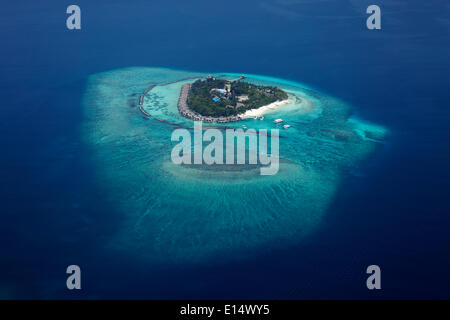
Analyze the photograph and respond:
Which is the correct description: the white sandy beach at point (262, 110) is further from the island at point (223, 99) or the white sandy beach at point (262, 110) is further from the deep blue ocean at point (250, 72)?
the deep blue ocean at point (250, 72)

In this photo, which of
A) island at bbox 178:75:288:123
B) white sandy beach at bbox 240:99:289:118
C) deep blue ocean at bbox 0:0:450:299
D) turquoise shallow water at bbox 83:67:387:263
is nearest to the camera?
deep blue ocean at bbox 0:0:450:299

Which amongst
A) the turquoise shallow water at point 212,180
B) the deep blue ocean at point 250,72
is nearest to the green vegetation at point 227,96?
the turquoise shallow water at point 212,180

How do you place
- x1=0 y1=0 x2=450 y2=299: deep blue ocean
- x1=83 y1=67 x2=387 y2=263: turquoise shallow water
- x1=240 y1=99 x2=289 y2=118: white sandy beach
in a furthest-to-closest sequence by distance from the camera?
1. x1=240 y1=99 x2=289 y2=118: white sandy beach
2. x1=83 y1=67 x2=387 y2=263: turquoise shallow water
3. x1=0 y1=0 x2=450 y2=299: deep blue ocean

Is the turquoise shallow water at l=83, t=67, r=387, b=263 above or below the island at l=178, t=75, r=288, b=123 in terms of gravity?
below

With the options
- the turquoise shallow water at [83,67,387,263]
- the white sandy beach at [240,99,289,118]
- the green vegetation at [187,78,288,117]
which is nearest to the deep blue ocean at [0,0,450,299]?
the turquoise shallow water at [83,67,387,263]

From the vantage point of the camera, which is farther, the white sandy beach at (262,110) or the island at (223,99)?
the white sandy beach at (262,110)

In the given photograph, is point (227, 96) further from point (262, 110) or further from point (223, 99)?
point (262, 110)

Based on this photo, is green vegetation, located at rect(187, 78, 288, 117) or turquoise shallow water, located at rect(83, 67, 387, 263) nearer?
turquoise shallow water, located at rect(83, 67, 387, 263)

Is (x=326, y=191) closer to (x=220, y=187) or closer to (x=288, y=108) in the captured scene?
(x=220, y=187)

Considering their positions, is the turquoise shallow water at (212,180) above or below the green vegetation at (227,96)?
below

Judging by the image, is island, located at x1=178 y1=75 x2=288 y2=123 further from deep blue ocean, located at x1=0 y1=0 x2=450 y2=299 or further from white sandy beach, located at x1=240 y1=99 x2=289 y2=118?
deep blue ocean, located at x1=0 y1=0 x2=450 y2=299
